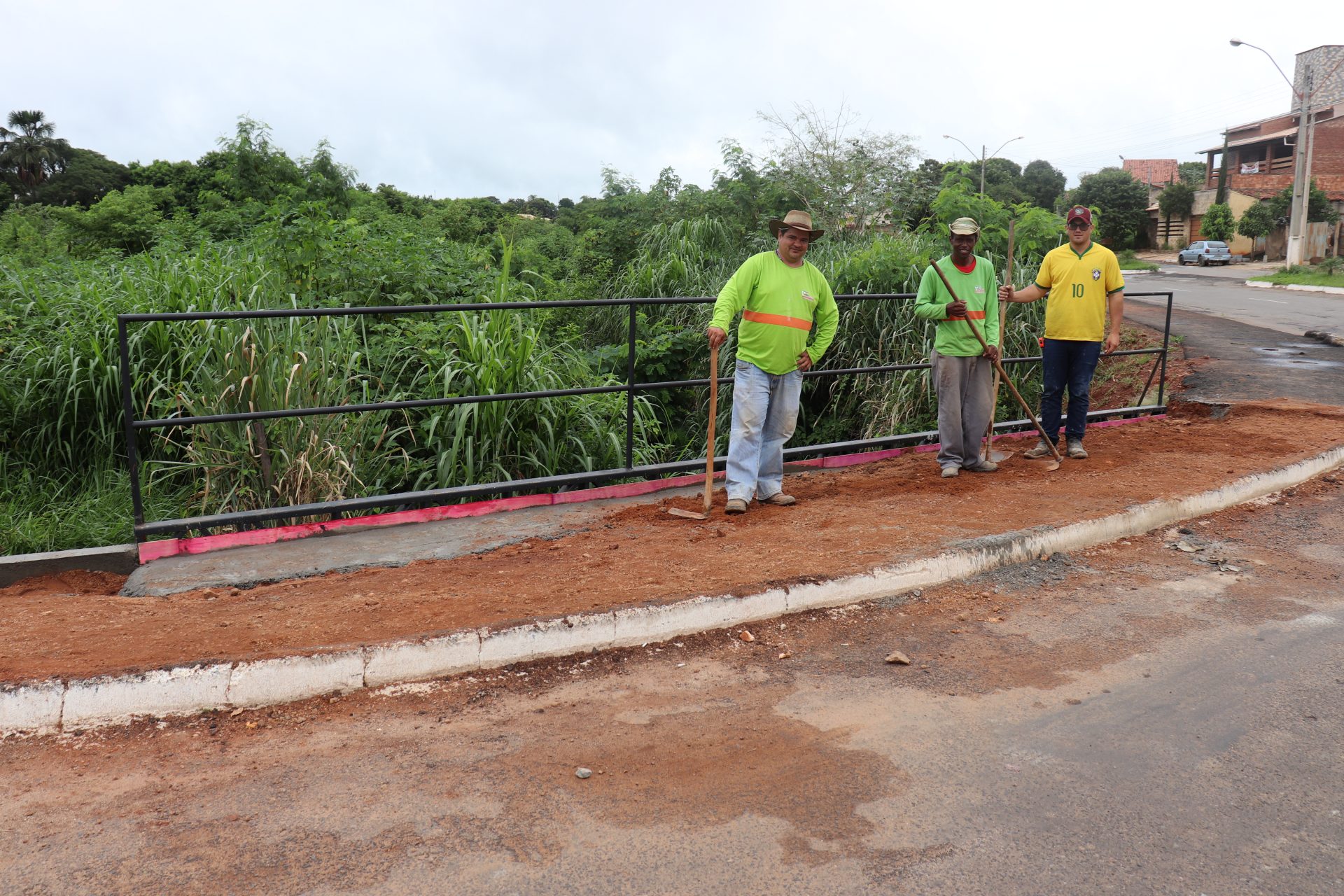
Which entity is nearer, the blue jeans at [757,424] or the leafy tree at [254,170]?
the blue jeans at [757,424]

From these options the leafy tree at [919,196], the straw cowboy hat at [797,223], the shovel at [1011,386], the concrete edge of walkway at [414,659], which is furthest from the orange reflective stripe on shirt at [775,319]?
the leafy tree at [919,196]

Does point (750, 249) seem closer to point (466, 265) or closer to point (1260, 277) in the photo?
point (466, 265)

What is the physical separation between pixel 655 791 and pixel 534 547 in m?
2.54

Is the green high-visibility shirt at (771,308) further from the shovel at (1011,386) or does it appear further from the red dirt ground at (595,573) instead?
the shovel at (1011,386)

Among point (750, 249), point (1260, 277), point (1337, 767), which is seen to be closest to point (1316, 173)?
point (1260, 277)

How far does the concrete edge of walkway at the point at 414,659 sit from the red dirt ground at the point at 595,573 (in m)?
0.08

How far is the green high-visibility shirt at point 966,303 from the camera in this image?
7.24 metres

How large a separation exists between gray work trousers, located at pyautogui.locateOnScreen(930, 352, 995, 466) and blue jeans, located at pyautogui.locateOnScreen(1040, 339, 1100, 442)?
673 millimetres

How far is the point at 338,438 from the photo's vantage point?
21.6ft

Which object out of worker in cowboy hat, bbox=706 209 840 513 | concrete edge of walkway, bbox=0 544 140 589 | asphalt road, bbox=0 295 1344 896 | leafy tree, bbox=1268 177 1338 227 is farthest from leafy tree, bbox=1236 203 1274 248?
concrete edge of walkway, bbox=0 544 140 589

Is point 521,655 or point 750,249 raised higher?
point 750,249

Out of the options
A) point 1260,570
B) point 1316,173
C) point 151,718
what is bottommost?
point 151,718

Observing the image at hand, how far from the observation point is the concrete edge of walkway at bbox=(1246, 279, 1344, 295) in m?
28.4

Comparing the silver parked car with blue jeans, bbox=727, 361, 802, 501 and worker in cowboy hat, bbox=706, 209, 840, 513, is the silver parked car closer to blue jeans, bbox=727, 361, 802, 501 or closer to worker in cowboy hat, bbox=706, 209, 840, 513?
worker in cowboy hat, bbox=706, 209, 840, 513
